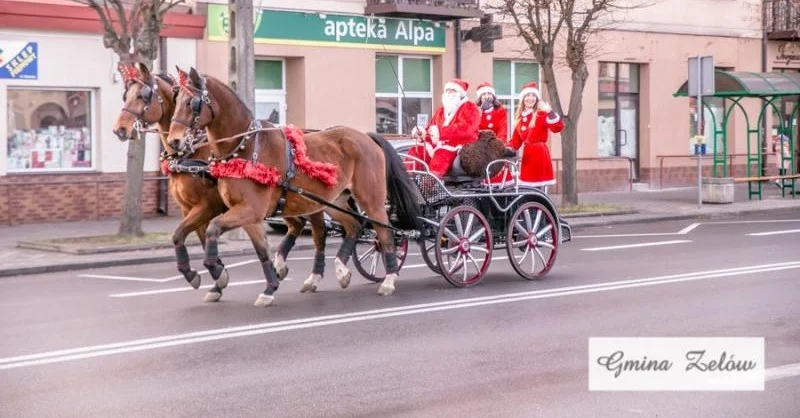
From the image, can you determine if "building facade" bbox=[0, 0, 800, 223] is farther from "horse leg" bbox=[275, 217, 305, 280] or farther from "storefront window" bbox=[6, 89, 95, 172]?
"horse leg" bbox=[275, 217, 305, 280]

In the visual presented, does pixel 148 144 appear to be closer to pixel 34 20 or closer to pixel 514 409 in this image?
pixel 34 20

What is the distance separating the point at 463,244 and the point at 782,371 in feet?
16.0

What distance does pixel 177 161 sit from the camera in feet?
39.1

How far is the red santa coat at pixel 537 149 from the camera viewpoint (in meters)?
14.7

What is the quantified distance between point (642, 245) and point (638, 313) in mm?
7092

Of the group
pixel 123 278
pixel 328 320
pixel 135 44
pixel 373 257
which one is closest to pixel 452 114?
pixel 373 257

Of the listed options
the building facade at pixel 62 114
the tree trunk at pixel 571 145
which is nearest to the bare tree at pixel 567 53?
the tree trunk at pixel 571 145

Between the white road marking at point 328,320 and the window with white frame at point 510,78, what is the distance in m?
15.6

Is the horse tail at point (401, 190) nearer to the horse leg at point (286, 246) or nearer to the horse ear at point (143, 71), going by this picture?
the horse leg at point (286, 246)

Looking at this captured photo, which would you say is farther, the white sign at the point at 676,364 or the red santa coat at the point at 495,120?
the red santa coat at the point at 495,120

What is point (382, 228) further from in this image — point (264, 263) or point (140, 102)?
point (140, 102)

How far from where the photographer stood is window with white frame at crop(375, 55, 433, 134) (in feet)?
89.8

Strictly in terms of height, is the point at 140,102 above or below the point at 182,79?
below

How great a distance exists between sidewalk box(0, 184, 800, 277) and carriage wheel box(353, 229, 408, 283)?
129 inches
